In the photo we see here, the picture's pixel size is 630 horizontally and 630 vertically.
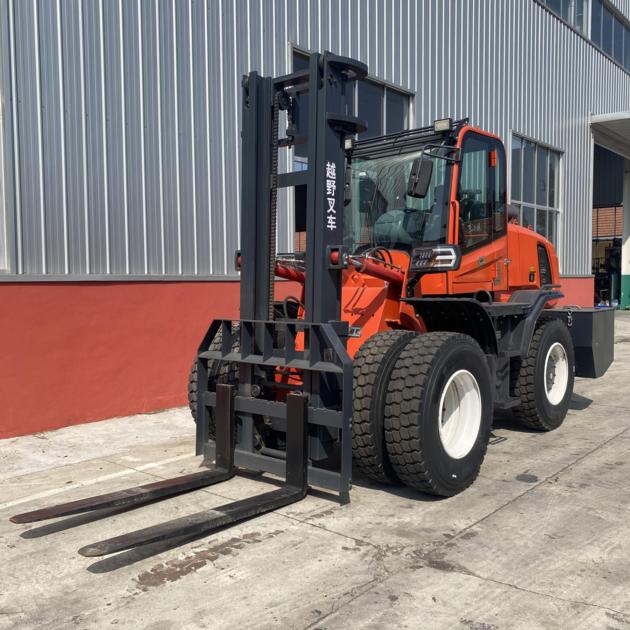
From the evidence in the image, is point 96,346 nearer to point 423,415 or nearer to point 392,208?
point 392,208

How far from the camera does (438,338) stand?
4801 mm

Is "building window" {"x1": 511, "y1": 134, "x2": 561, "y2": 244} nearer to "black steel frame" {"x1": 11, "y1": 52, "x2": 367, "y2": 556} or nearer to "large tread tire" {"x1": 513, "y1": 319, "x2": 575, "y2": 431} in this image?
"large tread tire" {"x1": 513, "y1": 319, "x2": 575, "y2": 431}

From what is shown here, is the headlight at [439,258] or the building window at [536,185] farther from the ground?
the building window at [536,185]

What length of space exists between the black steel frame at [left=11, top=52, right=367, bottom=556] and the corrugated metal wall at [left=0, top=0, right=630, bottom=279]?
2.91m

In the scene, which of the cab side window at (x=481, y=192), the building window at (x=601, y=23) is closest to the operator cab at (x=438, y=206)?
the cab side window at (x=481, y=192)

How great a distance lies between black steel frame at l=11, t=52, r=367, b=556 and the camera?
174 inches

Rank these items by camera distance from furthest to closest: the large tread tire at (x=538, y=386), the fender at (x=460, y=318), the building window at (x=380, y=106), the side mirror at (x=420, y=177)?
the building window at (x=380, y=106) < the large tread tire at (x=538, y=386) < the fender at (x=460, y=318) < the side mirror at (x=420, y=177)

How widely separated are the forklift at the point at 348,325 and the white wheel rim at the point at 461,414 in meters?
0.01

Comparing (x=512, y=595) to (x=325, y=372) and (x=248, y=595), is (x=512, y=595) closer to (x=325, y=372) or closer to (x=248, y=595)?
(x=248, y=595)

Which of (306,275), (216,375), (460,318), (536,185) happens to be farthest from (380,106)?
(216,375)

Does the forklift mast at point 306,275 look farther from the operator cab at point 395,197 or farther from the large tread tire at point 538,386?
the large tread tire at point 538,386

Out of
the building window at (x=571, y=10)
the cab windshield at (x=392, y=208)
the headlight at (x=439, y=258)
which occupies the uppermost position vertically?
the building window at (x=571, y=10)

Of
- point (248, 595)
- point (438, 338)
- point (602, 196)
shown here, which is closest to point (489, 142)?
point (438, 338)

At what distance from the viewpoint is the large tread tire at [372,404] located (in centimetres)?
451
